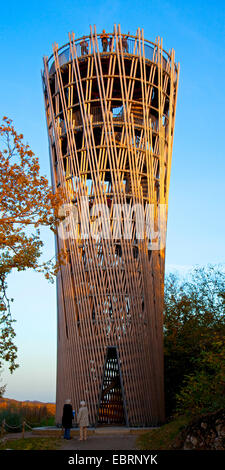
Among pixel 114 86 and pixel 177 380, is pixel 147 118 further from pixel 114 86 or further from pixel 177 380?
pixel 177 380

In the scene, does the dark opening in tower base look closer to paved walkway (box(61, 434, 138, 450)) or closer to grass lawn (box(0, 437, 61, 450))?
paved walkway (box(61, 434, 138, 450))

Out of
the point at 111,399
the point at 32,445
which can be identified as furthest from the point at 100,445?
the point at 111,399

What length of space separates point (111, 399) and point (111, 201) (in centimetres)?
652

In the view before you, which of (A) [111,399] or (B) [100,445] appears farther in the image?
(A) [111,399]

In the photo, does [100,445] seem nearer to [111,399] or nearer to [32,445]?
[32,445]

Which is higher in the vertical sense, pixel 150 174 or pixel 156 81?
pixel 156 81

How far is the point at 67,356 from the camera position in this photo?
1492 cm

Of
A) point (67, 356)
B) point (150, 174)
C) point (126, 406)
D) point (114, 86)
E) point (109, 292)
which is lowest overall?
point (126, 406)

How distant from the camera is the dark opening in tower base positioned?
15.7 metres

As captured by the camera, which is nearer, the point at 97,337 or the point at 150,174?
the point at 97,337

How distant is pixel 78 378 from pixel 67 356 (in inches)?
32.0

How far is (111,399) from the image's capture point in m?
15.9

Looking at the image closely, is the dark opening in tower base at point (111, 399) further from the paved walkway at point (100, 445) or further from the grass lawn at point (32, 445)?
the grass lawn at point (32, 445)
